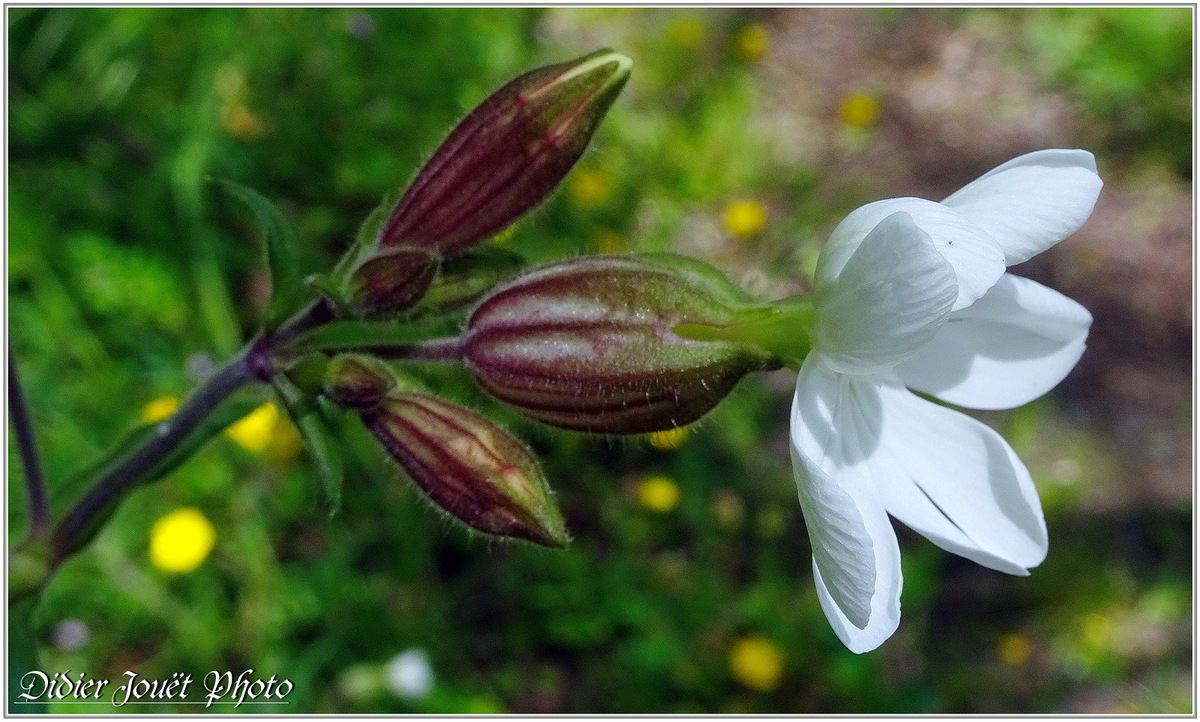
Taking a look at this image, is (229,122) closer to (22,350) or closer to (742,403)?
(22,350)

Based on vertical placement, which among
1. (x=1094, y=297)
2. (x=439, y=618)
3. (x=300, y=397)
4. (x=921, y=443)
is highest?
(x=300, y=397)

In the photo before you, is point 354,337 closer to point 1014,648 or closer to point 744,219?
point 744,219

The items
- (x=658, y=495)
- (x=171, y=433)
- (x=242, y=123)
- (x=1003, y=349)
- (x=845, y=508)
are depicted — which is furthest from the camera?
(x=242, y=123)

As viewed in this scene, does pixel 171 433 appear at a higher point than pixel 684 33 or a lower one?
higher

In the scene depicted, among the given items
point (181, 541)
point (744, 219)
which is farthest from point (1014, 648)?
point (181, 541)

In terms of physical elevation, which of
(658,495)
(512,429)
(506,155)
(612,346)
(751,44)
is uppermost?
(506,155)

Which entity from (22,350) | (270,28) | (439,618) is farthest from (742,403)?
(22,350)

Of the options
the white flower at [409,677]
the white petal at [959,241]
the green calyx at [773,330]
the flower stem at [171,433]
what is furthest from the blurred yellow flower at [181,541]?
the white petal at [959,241]
